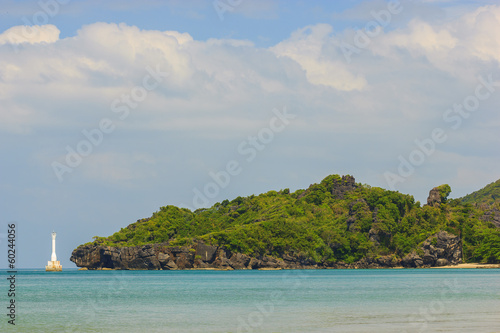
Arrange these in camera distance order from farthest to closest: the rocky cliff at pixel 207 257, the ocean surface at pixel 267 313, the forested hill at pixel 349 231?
the forested hill at pixel 349 231 → the rocky cliff at pixel 207 257 → the ocean surface at pixel 267 313

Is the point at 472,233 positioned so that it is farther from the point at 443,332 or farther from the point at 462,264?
the point at 443,332

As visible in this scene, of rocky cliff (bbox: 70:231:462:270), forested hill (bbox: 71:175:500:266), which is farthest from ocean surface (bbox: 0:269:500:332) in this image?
forested hill (bbox: 71:175:500:266)

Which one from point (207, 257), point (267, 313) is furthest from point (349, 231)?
point (267, 313)

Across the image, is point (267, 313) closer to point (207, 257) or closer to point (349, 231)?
point (207, 257)

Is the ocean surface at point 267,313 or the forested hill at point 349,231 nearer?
the ocean surface at point 267,313

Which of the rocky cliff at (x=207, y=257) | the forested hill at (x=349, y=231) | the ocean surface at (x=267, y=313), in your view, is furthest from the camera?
the forested hill at (x=349, y=231)

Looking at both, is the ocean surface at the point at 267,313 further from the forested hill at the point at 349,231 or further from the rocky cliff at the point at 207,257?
the forested hill at the point at 349,231

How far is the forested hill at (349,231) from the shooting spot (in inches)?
5295

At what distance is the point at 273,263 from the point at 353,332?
111 meters

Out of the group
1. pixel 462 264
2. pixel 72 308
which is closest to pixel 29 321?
pixel 72 308

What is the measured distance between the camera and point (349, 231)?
484 ft

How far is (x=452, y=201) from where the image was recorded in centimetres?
15300

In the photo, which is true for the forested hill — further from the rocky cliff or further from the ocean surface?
the ocean surface

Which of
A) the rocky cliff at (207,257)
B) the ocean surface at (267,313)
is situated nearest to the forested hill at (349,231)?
the rocky cliff at (207,257)
